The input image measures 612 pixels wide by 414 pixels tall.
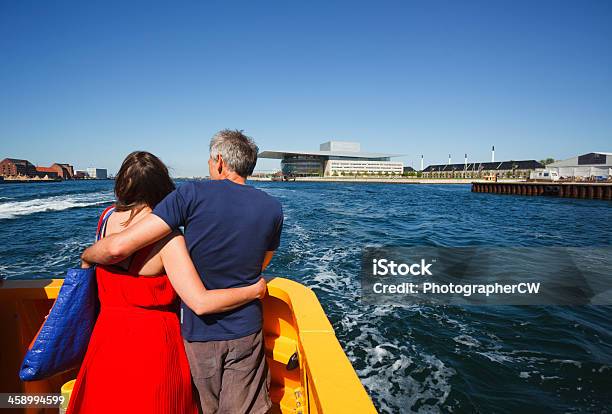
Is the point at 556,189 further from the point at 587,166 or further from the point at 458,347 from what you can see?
the point at 458,347

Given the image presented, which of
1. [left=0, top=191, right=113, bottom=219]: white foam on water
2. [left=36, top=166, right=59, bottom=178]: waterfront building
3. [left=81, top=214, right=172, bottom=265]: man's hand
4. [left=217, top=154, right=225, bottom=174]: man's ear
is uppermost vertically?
[left=36, top=166, right=59, bottom=178]: waterfront building

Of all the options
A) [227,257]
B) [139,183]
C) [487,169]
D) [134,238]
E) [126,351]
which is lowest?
[126,351]

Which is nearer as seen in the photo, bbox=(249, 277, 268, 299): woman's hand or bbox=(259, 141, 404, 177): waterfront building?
bbox=(249, 277, 268, 299): woman's hand

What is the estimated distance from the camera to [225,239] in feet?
4.54

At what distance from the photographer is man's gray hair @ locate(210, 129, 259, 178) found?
1472 mm

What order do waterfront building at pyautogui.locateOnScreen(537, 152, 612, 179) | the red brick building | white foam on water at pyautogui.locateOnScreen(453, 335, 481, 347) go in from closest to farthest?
1. white foam on water at pyautogui.locateOnScreen(453, 335, 481, 347)
2. waterfront building at pyautogui.locateOnScreen(537, 152, 612, 179)
3. the red brick building

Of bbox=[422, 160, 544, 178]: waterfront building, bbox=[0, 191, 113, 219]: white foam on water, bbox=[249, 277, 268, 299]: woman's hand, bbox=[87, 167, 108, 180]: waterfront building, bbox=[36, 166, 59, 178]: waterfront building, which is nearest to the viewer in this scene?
bbox=[249, 277, 268, 299]: woman's hand

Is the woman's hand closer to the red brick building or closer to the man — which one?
the man

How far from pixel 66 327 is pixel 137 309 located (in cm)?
33

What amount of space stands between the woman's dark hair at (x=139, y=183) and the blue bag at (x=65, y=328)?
1.03ft

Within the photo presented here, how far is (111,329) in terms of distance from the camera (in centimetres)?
129

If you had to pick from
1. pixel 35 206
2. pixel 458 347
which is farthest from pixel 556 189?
pixel 35 206

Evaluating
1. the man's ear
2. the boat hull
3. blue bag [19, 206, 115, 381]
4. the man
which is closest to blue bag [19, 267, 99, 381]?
blue bag [19, 206, 115, 381]

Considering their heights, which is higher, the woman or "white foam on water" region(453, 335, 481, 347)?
the woman
